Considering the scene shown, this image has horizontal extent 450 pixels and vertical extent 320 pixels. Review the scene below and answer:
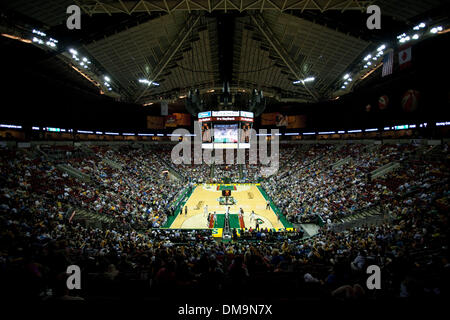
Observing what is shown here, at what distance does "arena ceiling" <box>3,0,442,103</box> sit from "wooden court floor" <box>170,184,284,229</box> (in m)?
16.5

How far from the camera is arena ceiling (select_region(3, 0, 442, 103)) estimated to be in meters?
12.8

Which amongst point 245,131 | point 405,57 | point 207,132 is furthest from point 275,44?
point 207,132

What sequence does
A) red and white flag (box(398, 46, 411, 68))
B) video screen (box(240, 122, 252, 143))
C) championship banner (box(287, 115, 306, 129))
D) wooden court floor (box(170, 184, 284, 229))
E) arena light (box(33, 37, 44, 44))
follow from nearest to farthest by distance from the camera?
red and white flag (box(398, 46, 411, 68)), arena light (box(33, 37, 44, 44)), wooden court floor (box(170, 184, 284, 229)), video screen (box(240, 122, 252, 143)), championship banner (box(287, 115, 306, 129))

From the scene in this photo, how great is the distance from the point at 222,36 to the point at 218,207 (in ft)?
61.2

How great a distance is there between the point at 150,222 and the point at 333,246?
13.9 m

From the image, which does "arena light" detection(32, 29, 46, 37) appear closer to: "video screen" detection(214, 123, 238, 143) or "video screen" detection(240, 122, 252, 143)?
"video screen" detection(214, 123, 238, 143)

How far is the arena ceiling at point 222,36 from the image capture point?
503 inches

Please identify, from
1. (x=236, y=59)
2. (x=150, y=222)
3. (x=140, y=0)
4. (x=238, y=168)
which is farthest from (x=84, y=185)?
(x=238, y=168)

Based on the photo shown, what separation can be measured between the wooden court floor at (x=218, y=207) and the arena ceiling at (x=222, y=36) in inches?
649

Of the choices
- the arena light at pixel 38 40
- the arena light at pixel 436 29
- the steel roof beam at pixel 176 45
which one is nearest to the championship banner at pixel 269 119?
the steel roof beam at pixel 176 45

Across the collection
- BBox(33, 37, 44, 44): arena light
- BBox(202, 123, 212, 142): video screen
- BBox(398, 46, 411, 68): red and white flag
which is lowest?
BBox(202, 123, 212, 142): video screen

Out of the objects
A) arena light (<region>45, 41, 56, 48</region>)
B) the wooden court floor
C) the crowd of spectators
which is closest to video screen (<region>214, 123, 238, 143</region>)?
the wooden court floor

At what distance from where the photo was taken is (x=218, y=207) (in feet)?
80.0
